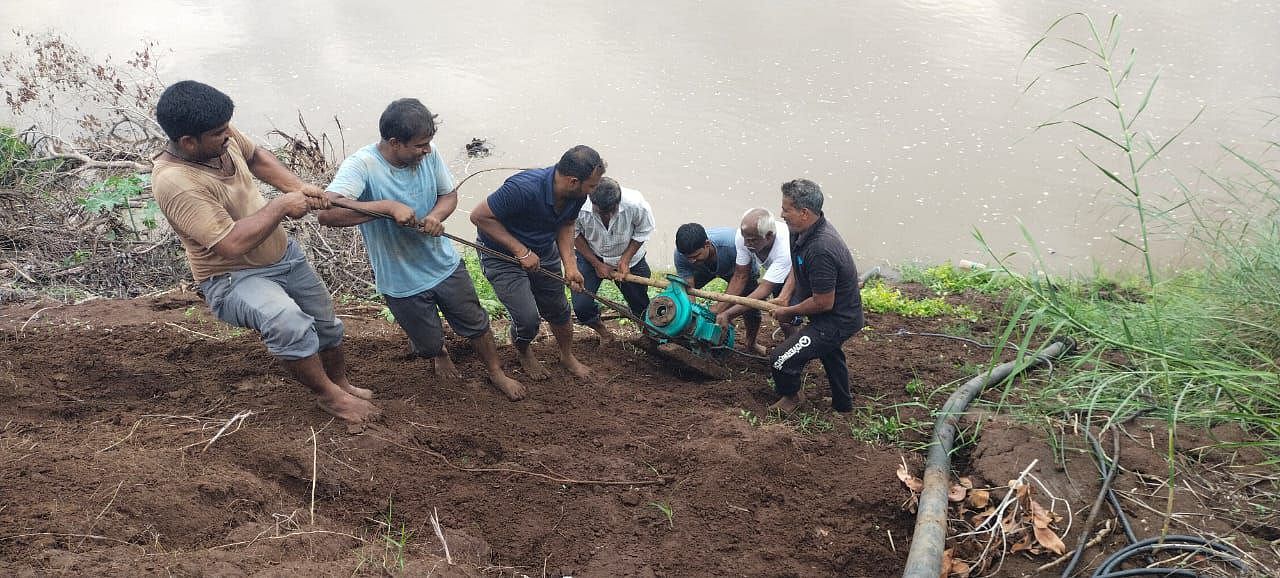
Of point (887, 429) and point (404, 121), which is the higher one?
point (404, 121)

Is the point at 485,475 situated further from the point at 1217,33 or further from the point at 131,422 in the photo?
the point at 1217,33

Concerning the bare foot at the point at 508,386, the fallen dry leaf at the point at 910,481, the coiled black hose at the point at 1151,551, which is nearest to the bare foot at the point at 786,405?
the fallen dry leaf at the point at 910,481

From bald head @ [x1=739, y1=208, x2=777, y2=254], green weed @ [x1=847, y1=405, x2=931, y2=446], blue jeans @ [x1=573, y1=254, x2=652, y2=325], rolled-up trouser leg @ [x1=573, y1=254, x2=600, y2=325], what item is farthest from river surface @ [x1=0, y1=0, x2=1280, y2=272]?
green weed @ [x1=847, y1=405, x2=931, y2=446]

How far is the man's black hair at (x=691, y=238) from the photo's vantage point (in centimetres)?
537

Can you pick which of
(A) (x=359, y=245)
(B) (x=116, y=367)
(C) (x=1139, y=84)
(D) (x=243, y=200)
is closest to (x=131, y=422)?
(B) (x=116, y=367)

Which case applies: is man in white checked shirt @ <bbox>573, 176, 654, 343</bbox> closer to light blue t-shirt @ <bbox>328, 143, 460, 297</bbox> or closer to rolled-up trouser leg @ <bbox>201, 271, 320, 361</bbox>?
light blue t-shirt @ <bbox>328, 143, 460, 297</bbox>

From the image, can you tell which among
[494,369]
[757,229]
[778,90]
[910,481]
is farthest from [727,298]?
[778,90]

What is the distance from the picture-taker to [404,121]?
12.7 ft

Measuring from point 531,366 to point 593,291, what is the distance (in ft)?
2.89

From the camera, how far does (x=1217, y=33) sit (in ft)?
38.1

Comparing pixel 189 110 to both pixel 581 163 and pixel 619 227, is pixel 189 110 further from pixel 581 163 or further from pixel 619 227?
pixel 619 227

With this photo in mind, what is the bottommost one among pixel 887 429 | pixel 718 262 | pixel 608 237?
pixel 887 429

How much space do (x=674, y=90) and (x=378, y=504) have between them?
26.4 ft

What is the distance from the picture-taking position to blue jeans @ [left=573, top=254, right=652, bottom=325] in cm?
566
